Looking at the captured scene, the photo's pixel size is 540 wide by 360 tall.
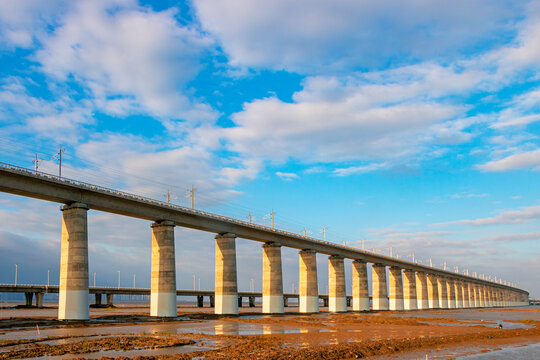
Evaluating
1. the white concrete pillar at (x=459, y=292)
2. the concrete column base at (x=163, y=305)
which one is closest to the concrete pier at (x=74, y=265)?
the concrete column base at (x=163, y=305)

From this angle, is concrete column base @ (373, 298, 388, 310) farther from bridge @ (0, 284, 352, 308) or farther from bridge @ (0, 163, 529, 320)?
bridge @ (0, 284, 352, 308)

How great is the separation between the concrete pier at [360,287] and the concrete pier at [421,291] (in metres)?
42.2

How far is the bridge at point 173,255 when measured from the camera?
5350cm

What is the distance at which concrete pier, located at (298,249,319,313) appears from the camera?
97.8 meters

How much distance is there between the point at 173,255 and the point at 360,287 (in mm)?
64794

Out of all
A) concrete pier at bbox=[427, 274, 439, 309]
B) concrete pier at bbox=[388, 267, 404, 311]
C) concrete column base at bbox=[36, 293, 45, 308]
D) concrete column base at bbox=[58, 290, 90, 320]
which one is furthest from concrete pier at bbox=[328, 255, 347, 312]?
concrete column base at bbox=[36, 293, 45, 308]

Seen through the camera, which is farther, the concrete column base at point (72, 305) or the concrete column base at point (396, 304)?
the concrete column base at point (396, 304)

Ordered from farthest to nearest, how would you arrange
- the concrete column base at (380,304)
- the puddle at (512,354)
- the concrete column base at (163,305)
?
the concrete column base at (380,304) → the concrete column base at (163,305) → the puddle at (512,354)

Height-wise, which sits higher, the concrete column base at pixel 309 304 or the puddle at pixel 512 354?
the puddle at pixel 512 354

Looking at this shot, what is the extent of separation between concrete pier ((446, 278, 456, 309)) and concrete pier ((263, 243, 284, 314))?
109053 mm

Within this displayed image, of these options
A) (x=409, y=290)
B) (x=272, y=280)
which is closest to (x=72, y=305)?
(x=272, y=280)

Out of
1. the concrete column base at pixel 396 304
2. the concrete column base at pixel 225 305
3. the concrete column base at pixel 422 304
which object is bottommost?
the concrete column base at pixel 422 304

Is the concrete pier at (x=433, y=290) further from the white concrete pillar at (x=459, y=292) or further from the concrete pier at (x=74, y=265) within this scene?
the concrete pier at (x=74, y=265)

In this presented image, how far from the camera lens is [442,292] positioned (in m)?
175
